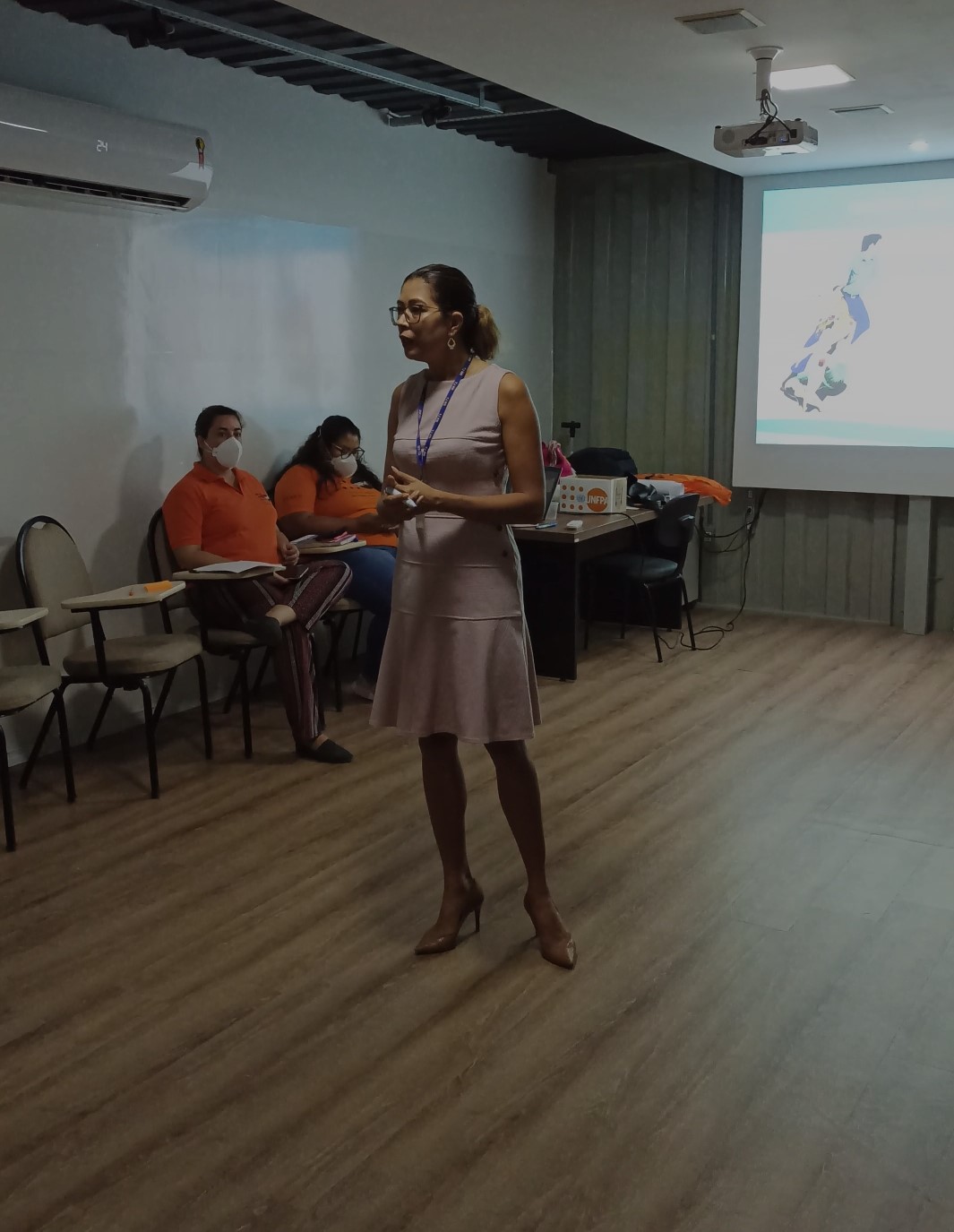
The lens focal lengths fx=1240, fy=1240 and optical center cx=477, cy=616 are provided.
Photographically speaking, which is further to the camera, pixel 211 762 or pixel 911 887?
pixel 211 762

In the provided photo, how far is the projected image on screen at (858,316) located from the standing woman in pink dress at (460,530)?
15.1ft

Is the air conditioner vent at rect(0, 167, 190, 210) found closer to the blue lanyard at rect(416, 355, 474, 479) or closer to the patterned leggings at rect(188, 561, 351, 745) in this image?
the patterned leggings at rect(188, 561, 351, 745)

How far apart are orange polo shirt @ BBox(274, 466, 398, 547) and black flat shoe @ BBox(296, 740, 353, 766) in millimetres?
1193

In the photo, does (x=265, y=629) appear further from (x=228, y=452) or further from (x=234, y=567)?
(x=228, y=452)

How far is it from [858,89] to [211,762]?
3674 mm

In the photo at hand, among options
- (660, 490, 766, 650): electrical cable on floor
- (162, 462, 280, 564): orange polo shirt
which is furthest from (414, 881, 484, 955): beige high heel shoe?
(660, 490, 766, 650): electrical cable on floor

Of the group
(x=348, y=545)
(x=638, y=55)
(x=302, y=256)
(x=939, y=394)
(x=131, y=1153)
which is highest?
(x=638, y=55)

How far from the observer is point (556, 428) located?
8.13 m

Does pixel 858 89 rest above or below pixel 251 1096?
above

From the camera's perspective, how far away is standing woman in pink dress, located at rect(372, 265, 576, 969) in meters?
2.86

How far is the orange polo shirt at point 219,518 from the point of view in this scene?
4793mm

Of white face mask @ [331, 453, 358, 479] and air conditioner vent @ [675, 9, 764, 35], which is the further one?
white face mask @ [331, 453, 358, 479]

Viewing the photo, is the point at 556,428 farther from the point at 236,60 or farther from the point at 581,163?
the point at 236,60

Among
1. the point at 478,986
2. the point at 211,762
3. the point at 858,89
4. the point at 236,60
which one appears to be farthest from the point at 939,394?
the point at 478,986
